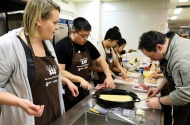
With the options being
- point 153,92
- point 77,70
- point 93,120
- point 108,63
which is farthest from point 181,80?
point 108,63

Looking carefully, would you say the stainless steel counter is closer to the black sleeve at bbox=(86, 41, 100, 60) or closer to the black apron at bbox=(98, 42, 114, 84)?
the black sleeve at bbox=(86, 41, 100, 60)

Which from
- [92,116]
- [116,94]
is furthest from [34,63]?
→ [116,94]

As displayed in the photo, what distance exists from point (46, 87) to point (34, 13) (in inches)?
15.9

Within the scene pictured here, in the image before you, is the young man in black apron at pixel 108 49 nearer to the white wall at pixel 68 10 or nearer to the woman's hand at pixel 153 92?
the woman's hand at pixel 153 92

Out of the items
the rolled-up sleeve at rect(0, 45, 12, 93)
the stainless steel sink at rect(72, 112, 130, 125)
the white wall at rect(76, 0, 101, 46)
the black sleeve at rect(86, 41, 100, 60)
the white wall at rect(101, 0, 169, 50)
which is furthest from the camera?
the white wall at rect(76, 0, 101, 46)

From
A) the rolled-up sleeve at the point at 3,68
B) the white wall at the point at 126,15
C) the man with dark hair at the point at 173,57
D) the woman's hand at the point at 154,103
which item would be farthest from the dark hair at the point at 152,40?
the white wall at the point at 126,15

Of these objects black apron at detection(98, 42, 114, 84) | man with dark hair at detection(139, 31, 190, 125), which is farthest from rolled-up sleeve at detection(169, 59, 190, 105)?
black apron at detection(98, 42, 114, 84)

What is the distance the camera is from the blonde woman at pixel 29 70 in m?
0.73

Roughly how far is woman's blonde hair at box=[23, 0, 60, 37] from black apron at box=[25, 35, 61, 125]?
60 millimetres

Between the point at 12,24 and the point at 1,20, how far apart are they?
144 mm

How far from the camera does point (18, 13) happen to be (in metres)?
2.14

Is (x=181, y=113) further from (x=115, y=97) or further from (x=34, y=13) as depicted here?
(x=34, y=13)

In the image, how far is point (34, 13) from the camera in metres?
0.80

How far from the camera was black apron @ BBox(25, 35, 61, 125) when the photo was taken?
0.83 meters
